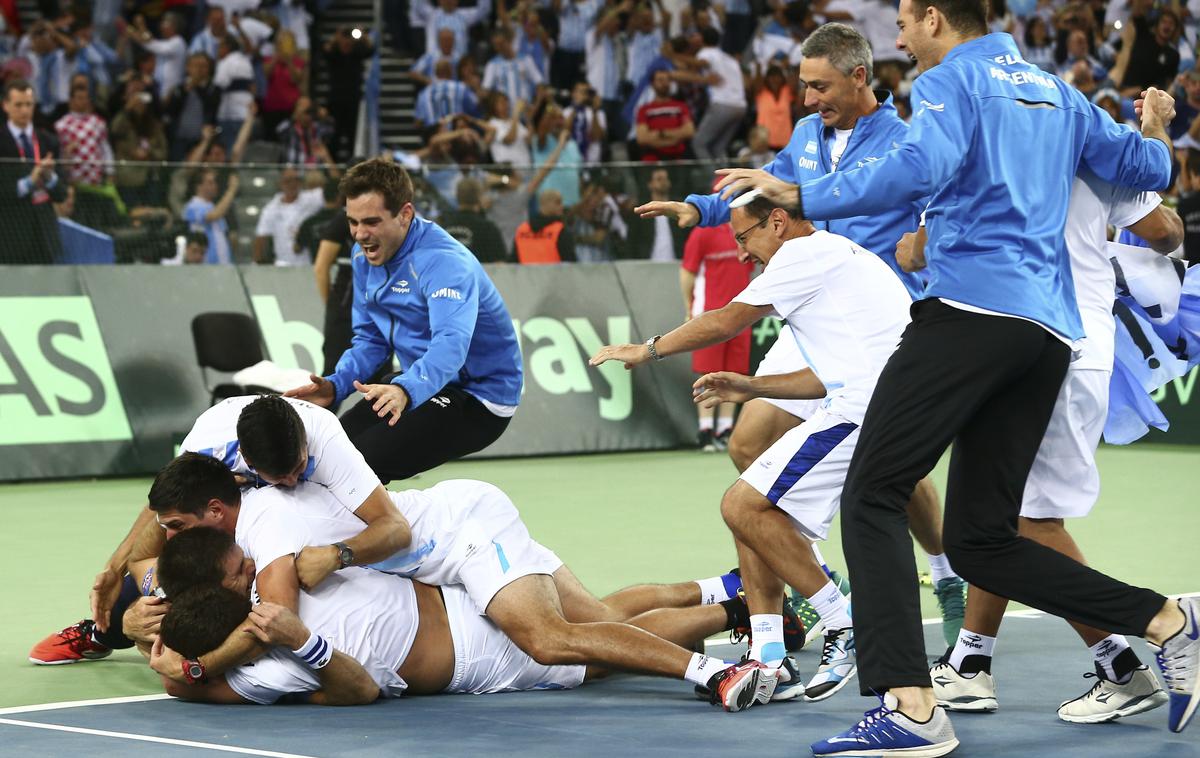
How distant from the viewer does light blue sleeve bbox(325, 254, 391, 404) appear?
345 inches

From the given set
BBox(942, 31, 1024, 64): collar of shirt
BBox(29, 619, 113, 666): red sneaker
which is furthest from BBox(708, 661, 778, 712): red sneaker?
BBox(29, 619, 113, 666): red sneaker

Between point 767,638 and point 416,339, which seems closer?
point 767,638

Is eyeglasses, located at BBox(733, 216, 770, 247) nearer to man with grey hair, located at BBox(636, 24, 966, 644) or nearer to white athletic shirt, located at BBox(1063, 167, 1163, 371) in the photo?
man with grey hair, located at BBox(636, 24, 966, 644)

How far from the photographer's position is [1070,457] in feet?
20.9

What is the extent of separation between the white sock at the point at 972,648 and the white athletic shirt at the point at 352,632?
2.07 metres

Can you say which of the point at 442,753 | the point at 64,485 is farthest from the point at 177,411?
the point at 442,753

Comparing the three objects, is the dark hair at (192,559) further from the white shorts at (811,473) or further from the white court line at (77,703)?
the white shorts at (811,473)

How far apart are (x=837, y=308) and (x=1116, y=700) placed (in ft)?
5.99

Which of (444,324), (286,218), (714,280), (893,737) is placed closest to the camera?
(893,737)

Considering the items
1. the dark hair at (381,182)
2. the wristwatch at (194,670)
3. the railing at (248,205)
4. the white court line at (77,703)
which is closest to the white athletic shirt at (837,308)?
the dark hair at (381,182)

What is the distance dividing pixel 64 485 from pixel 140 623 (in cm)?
774

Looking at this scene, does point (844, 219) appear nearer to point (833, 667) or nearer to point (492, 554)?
point (833, 667)

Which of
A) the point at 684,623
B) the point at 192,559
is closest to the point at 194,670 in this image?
the point at 192,559

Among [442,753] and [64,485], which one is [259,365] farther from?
[442,753]
